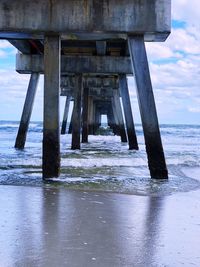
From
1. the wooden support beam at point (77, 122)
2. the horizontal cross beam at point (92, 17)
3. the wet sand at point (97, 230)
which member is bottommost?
the wet sand at point (97, 230)

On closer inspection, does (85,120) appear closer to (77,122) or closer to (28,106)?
(77,122)

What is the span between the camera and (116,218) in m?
4.91

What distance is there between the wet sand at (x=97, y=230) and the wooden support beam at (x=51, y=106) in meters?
1.81

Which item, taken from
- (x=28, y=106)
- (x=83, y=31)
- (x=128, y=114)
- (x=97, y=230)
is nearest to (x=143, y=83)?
(x=83, y=31)

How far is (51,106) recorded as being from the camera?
823cm

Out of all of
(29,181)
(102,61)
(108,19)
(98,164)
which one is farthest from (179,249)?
(102,61)

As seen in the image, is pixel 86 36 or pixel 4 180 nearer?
pixel 4 180

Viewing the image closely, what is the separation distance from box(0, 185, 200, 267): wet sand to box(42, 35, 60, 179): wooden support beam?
1812 mm

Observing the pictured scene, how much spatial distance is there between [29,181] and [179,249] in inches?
178

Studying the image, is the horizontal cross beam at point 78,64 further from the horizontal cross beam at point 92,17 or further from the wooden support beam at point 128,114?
the horizontal cross beam at point 92,17

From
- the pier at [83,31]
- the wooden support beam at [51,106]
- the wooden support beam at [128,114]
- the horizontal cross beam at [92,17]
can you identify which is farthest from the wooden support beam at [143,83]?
the wooden support beam at [128,114]

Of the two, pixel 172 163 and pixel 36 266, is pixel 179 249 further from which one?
pixel 172 163

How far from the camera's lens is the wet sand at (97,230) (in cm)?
343

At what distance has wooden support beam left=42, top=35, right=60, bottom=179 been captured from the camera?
26.9 ft
